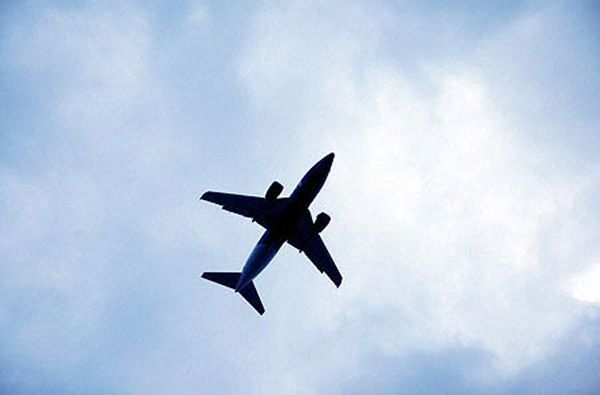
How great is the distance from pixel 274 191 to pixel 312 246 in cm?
805

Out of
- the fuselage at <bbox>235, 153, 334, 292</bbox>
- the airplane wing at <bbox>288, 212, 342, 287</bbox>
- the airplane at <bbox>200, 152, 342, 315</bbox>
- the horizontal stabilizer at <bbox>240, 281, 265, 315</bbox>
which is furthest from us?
the horizontal stabilizer at <bbox>240, 281, 265, 315</bbox>

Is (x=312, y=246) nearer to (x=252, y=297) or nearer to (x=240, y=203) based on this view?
(x=240, y=203)

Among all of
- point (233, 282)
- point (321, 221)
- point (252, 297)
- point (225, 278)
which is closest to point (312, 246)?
point (321, 221)

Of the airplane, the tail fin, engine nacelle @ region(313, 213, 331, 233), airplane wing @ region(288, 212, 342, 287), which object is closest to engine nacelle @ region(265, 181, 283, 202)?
the airplane

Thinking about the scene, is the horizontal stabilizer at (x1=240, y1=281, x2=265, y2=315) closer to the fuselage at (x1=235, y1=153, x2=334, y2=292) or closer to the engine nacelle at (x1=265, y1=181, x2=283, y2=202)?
the fuselage at (x1=235, y1=153, x2=334, y2=292)

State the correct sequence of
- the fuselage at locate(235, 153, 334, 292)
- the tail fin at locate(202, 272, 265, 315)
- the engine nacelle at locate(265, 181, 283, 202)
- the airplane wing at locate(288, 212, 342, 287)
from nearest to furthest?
the fuselage at locate(235, 153, 334, 292) < the engine nacelle at locate(265, 181, 283, 202) < the airplane wing at locate(288, 212, 342, 287) < the tail fin at locate(202, 272, 265, 315)

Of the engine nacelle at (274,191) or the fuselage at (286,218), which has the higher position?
the engine nacelle at (274,191)

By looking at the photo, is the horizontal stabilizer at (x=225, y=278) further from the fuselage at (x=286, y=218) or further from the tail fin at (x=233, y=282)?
the fuselage at (x=286, y=218)

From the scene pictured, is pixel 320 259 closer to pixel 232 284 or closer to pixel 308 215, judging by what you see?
pixel 308 215

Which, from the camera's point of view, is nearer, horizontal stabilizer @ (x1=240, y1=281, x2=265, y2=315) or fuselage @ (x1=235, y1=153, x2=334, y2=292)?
fuselage @ (x1=235, y1=153, x2=334, y2=292)

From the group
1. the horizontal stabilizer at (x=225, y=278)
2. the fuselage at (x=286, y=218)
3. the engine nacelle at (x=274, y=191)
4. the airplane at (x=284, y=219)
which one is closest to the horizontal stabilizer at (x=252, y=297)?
the horizontal stabilizer at (x=225, y=278)

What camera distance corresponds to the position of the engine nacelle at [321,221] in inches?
1590

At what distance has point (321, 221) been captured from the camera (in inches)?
1590

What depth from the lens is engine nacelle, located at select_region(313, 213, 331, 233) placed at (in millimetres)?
40375
